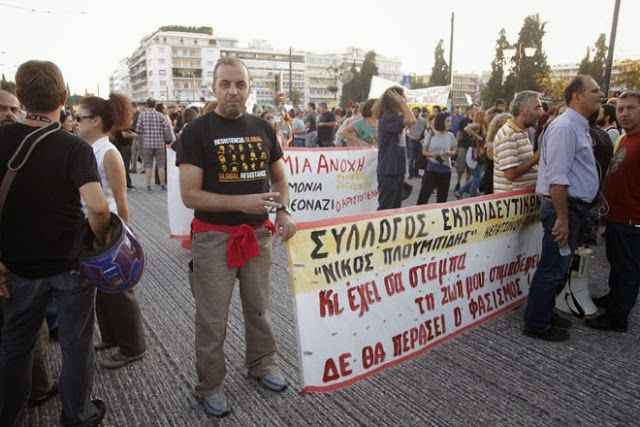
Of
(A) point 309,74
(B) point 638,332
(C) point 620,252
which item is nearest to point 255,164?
(C) point 620,252

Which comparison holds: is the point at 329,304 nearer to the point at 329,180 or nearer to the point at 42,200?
the point at 42,200

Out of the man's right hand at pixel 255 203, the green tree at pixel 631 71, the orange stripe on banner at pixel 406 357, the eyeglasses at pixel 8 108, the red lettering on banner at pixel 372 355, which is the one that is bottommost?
the orange stripe on banner at pixel 406 357

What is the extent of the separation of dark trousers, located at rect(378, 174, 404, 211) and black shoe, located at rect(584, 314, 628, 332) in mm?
2814

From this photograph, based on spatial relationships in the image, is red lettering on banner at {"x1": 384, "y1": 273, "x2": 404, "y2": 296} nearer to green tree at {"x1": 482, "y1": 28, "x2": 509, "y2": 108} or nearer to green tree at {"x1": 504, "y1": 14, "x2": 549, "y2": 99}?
green tree at {"x1": 504, "y1": 14, "x2": 549, "y2": 99}

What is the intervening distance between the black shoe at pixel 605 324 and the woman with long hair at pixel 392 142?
2.84m

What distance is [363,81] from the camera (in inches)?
3976

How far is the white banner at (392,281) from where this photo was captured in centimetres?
247

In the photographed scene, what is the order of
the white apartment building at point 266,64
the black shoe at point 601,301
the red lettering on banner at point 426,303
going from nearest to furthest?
the red lettering on banner at point 426,303 < the black shoe at point 601,301 < the white apartment building at point 266,64

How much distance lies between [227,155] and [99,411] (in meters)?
1.67

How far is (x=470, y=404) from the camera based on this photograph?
2.73 metres

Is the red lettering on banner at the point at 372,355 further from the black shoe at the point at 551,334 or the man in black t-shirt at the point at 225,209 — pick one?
the black shoe at the point at 551,334

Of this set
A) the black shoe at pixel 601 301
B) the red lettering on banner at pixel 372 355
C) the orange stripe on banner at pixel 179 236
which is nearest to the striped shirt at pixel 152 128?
the orange stripe on banner at pixel 179 236

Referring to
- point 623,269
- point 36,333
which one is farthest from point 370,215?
point 623,269

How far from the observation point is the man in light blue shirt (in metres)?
3.28
